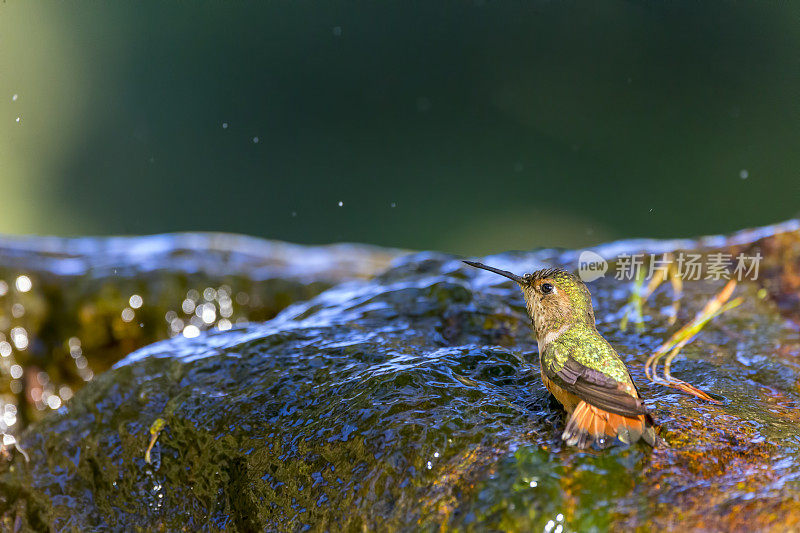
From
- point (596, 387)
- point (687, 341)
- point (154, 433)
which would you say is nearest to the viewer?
point (596, 387)

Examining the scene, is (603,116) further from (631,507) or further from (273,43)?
(631,507)

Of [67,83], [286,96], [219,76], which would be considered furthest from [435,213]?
[67,83]

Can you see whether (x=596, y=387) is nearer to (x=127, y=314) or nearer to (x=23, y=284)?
(x=127, y=314)

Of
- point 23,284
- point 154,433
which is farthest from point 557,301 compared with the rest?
point 23,284

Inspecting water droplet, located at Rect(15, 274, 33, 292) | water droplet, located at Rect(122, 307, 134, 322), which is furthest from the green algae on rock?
water droplet, located at Rect(15, 274, 33, 292)

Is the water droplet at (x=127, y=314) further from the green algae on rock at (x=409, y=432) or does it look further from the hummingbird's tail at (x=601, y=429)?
the hummingbird's tail at (x=601, y=429)

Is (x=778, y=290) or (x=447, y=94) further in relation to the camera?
(x=447, y=94)

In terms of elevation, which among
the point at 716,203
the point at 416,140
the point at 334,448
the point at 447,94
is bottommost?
the point at 334,448
